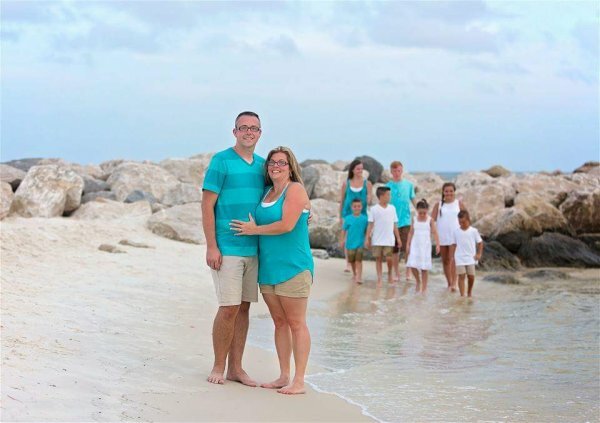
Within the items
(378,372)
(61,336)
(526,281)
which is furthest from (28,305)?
(526,281)

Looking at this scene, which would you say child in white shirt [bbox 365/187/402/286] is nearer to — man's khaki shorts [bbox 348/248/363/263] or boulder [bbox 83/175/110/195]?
man's khaki shorts [bbox 348/248/363/263]

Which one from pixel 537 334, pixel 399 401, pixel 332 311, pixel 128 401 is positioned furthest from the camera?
pixel 332 311

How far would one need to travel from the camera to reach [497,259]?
1766cm

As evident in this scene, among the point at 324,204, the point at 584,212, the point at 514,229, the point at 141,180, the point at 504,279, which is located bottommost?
the point at 504,279

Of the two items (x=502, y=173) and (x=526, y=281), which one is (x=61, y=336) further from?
(x=502, y=173)

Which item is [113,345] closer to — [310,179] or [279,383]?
[279,383]

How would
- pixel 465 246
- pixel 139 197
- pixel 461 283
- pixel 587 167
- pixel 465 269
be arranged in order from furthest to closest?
pixel 587 167
pixel 139 197
pixel 461 283
pixel 465 269
pixel 465 246

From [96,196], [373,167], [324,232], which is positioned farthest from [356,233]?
[373,167]

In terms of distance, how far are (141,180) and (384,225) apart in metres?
8.98

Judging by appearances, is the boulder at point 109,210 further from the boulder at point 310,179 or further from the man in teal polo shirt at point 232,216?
the man in teal polo shirt at point 232,216

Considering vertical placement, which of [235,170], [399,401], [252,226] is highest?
[235,170]

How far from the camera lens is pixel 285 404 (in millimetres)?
6152

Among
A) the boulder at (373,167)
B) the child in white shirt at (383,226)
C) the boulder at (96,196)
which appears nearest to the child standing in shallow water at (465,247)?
the child in white shirt at (383,226)

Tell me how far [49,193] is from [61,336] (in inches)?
357
